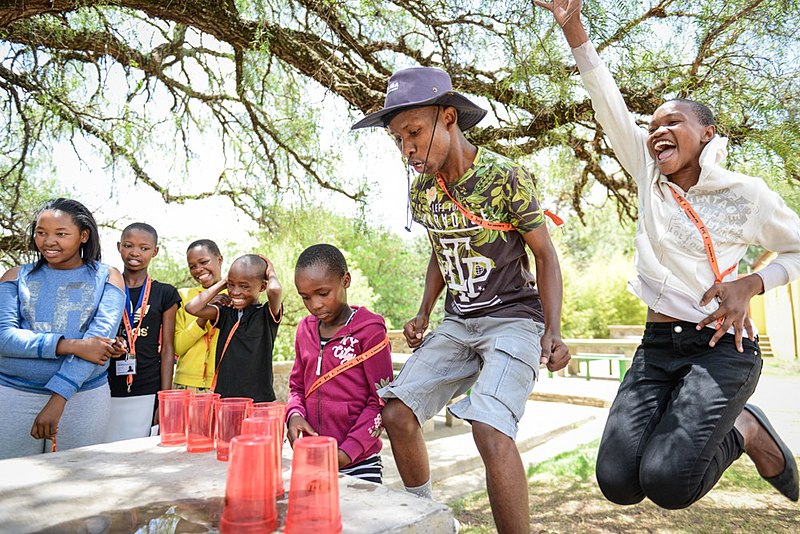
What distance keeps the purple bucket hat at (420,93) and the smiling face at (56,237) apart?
5.52 ft

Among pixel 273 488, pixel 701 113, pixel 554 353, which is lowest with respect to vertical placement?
pixel 273 488

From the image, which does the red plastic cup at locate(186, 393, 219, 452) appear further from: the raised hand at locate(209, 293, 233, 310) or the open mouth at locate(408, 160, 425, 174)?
the raised hand at locate(209, 293, 233, 310)

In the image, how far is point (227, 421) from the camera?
2.01 metres

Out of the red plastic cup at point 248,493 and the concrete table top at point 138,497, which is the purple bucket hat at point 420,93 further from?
the red plastic cup at point 248,493

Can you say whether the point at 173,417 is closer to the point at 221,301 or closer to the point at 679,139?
the point at 221,301

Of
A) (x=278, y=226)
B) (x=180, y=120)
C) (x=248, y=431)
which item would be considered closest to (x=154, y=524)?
(x=248, y=431)

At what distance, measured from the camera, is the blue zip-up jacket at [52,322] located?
9.50 ft

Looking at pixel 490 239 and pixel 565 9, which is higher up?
pixel 565 9

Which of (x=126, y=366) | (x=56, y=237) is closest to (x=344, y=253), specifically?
(x=126, y=366)

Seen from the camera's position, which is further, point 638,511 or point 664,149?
point 638,511

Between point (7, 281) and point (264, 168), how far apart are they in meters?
3.56

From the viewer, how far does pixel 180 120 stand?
6.37 metres

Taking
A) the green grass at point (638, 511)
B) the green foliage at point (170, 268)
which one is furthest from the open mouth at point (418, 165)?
the green foliage at point (170, 268)

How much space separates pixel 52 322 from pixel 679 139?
10.2 ft
